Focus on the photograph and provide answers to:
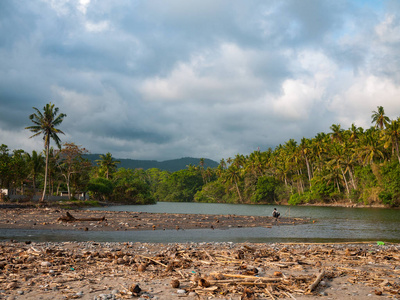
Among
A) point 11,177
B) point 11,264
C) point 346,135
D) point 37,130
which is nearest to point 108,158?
point 11,177

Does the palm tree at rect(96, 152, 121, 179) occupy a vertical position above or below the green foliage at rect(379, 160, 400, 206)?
above

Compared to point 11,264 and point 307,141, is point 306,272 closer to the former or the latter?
point 11,264

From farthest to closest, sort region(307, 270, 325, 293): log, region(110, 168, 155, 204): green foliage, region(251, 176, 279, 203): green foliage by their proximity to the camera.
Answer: region(251, 176, 279, 203): green foliage
region(110, 168, 155, 204): green foliage
region(307, 270, 325, 293): log

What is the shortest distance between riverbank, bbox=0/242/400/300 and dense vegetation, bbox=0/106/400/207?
6793 centimetres

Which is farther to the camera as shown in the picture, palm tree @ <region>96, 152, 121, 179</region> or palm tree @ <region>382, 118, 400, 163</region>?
palm tree @ <region>96, 152, 121, 179</region>

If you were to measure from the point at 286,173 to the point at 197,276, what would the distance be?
118m

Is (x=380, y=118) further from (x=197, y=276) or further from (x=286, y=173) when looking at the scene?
(x=197, y=276)

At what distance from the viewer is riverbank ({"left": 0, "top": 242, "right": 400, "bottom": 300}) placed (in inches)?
324

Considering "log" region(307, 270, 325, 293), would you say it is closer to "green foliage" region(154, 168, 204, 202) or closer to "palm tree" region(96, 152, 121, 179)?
"palm tree" region(96, 152, 121, 179)

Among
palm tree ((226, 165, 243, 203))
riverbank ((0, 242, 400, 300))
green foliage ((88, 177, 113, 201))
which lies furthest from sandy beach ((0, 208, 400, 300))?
palm tree ((226, 165, 243, 203))

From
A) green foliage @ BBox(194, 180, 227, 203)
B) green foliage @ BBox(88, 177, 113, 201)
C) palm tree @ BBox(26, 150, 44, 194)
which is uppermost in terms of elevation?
palm tree @ BBox(26, 150, 44, 194)

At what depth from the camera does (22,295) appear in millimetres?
8031

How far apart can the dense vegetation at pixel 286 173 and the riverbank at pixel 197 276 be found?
67.9 meters

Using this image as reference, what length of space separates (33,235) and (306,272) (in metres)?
21.2
